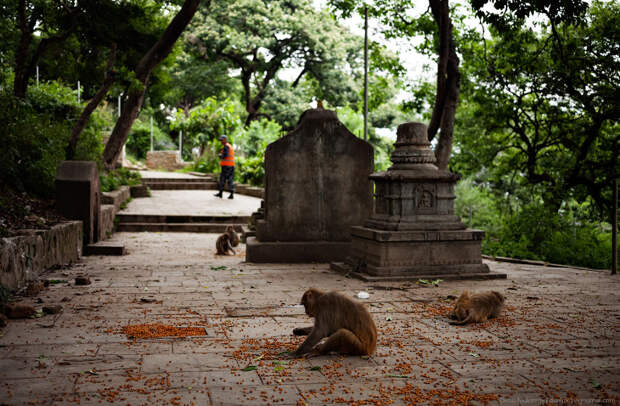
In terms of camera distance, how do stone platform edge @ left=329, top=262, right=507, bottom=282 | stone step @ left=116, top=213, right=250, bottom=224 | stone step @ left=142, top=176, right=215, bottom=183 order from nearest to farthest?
stone platform edge @ left=329, top=262, right=507, bottom=282, stone step @ left=116, top=213, right=250, bottom=224, stone step @ left=142, top=176, right=215, bottom=183

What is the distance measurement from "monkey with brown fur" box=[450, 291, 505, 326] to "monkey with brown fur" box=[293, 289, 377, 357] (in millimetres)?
1521

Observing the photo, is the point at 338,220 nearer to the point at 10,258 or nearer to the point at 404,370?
the point at 10,258

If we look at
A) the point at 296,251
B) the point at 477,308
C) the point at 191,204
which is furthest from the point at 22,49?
the point at 477,308

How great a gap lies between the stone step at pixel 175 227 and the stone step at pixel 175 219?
0.21 m

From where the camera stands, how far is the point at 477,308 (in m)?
5.72

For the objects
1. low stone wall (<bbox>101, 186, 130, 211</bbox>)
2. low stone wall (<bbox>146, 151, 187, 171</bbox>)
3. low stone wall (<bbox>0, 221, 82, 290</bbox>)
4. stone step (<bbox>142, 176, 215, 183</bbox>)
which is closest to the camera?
low stone wall (<bbox>0, 221, 82, 290</bbox>)

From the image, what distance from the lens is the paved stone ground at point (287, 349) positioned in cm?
372


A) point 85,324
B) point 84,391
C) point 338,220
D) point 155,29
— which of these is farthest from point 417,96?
point 84,391

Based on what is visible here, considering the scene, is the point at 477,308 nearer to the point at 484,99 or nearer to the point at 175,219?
the point at 175,219

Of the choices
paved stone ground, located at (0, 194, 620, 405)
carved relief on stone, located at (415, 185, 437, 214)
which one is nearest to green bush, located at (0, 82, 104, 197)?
paved stone ground, located at (0, 194, 620, 405)

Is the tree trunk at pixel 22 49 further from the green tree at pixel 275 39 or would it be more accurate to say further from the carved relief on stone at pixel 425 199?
the green tree at pixel 275 39

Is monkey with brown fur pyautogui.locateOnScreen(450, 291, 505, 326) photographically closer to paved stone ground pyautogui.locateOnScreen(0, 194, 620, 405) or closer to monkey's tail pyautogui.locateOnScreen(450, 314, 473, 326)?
monkey's tail pyautogui.locateOnScreen(450, 314, 473, 326)

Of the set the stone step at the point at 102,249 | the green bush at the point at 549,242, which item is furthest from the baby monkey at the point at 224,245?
the green bush at the point at 549,242

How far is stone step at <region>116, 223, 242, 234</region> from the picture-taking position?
15.2 metres
